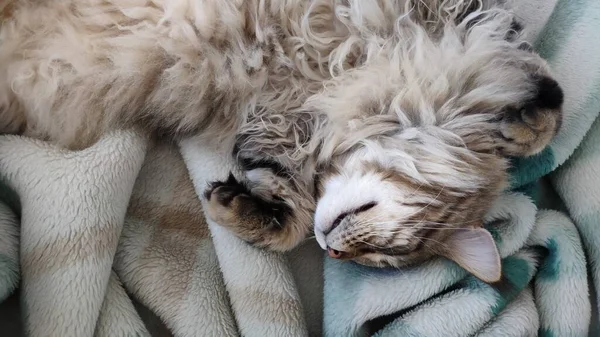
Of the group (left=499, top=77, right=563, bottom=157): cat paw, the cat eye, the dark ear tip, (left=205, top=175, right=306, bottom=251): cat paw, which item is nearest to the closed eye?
the cat eye

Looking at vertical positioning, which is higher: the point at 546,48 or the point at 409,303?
the point at 546,48

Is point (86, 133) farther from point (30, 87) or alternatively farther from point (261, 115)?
point (261, 115)

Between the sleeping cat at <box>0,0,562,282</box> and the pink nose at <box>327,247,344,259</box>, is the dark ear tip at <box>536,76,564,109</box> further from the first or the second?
the pink nose at <box>327,247,344,259</box>

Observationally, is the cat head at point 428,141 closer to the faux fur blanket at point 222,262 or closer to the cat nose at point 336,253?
the cat nose at point 336,253

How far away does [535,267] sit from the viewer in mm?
1371

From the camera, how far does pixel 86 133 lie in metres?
1.28

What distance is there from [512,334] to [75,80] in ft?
3.49

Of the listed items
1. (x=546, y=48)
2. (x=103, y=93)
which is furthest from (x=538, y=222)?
(x=103, y=93)

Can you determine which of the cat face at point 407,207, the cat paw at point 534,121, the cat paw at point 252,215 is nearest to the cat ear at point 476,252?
the cat face at point 407,207

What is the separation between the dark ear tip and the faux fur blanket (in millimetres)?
187

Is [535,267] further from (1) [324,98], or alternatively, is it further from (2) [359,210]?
(1) [324,98]

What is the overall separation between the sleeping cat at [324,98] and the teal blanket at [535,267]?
8cm

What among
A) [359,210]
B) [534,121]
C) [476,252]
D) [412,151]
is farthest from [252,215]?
[534,121]

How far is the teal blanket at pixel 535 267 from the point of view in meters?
1.26
